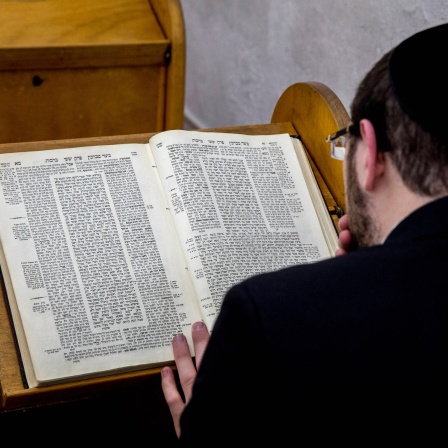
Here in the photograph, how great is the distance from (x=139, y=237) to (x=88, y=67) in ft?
3.07

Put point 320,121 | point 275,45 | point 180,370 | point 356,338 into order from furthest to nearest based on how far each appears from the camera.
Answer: point 275,45 < point 320,121 < point 180,370 < point 356,338

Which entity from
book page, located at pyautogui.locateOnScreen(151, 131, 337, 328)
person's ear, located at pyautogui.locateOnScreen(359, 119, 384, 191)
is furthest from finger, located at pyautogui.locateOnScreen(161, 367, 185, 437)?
person's ear, located at pyautogui.locateOnScreen(359, 119, 384, 191)

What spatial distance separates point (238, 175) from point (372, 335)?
692mm

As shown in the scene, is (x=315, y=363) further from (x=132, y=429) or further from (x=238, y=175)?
(x=132, y=429)

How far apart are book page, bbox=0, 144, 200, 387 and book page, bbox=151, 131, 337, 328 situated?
3cm

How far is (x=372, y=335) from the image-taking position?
0.90 meters

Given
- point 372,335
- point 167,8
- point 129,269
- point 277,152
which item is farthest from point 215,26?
point 372,335

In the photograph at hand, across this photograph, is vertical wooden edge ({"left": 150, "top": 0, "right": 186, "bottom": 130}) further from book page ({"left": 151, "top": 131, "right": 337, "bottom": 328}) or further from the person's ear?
the person's ear

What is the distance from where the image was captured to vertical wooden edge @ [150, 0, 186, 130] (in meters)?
2.19

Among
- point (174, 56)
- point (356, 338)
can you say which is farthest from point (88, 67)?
point (356, 338)

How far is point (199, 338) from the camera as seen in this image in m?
1.31

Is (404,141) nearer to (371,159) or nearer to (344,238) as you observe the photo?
(371,159)

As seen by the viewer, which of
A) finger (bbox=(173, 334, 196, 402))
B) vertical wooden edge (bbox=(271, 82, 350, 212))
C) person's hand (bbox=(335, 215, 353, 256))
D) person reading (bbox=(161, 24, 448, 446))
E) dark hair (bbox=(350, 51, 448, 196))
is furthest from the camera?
vertical wooden edge (bbox=(271, 82, 350, 212))

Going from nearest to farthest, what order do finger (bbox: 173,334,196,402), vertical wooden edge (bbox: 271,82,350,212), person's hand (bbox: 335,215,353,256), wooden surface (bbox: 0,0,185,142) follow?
finger (bbox: 173,334,196,402), person's hand (bbox: 335,215,353,256), vertical wooden edge (bbox: 271,82,350,212), wooden surface (bbox: 0,0,185,142)
